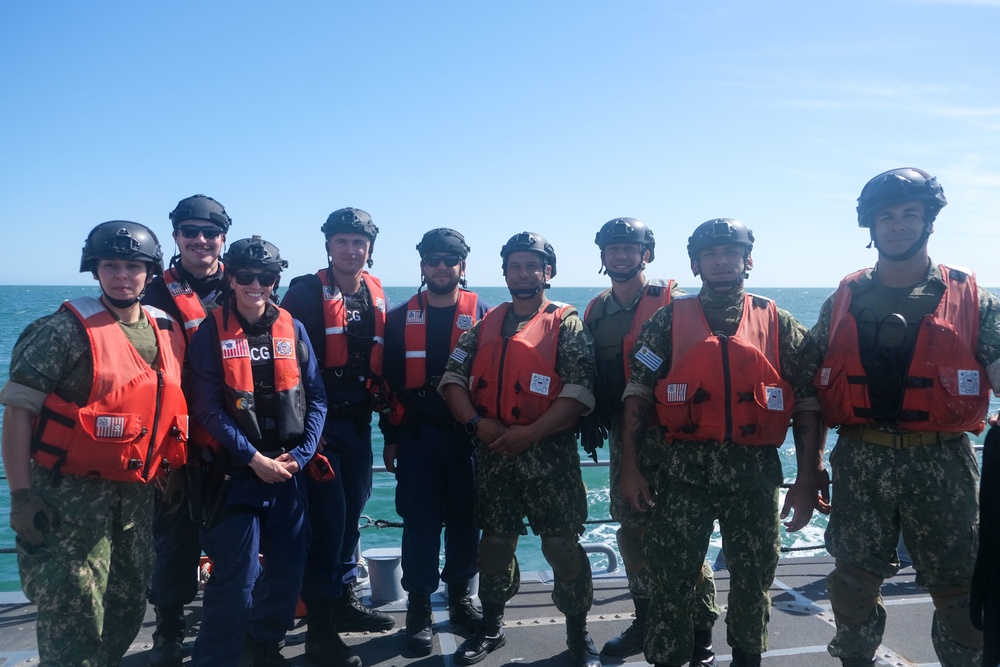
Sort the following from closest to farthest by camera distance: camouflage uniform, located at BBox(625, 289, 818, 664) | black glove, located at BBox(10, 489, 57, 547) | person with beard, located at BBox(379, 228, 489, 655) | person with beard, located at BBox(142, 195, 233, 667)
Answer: black glove, located at BBox(10, 489, 57, 547) → camouflage uniform, located at BBox(625, 289, 818, 664) → person with beard, located at BBox(142, 195, 233, 667) → person with beard, located at BBox(379, 228, 489, 655)

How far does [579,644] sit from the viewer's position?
4000mm

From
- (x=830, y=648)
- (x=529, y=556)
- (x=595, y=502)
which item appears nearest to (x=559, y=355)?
(x=830, y=648)

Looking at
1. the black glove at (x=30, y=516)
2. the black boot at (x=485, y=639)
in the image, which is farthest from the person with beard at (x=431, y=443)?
the black glove at (x=30, y=516)

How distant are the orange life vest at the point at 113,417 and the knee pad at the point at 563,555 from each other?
6.84 ft

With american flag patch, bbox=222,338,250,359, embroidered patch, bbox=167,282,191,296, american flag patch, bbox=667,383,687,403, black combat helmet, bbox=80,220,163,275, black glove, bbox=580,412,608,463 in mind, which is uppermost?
black combat helmet, bbox=80,220,163,275

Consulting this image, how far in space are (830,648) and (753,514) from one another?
773 millimetres

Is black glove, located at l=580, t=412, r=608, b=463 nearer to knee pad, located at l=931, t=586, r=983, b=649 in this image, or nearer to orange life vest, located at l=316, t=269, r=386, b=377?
orange life vest, located at l=316, t=269, r=386, b=377

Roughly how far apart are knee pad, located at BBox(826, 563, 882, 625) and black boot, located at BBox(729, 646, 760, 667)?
48 cm

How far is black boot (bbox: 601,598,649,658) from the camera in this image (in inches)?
163

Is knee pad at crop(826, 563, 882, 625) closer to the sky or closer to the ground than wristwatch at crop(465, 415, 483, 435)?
closer to the ground

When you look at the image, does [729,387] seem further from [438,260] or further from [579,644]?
[438,260]

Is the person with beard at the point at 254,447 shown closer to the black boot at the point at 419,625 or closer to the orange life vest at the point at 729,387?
the black boot at the point at 419,625

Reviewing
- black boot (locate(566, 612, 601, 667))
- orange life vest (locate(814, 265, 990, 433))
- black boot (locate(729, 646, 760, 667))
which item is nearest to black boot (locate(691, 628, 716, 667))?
black boot (locate(729, 646, 760, 667))

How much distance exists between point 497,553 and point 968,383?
2.61m
